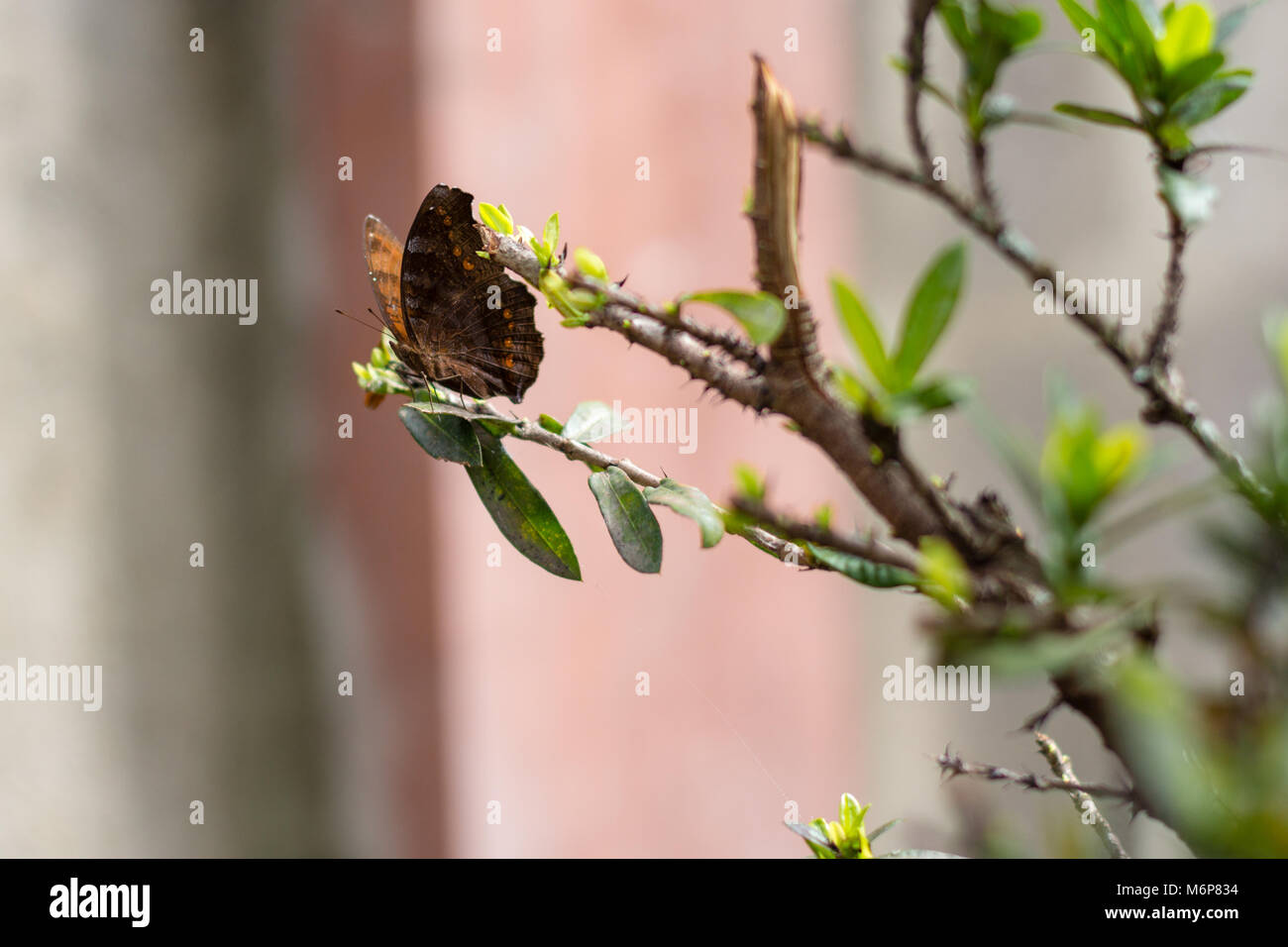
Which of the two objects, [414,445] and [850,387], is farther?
[414,445]

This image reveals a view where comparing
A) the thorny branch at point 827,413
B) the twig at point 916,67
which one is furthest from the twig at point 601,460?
the twig at point 916,67

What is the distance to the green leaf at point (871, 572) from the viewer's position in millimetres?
300

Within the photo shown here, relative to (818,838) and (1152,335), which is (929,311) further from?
(818,838)

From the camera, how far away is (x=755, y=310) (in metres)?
0.28

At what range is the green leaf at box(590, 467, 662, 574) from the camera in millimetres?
308

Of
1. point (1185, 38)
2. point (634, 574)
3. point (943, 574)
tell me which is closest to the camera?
point (943, 574)

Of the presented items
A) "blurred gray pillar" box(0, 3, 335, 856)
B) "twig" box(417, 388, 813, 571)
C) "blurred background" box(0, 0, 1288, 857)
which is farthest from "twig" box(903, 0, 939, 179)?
"blurred gray pillar" box(0, 3, 335, 856)

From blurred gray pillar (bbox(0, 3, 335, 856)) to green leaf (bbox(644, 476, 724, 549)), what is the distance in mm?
1076

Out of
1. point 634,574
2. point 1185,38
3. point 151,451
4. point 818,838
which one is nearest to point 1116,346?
point 1185,38

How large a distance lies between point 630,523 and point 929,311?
0.14 m

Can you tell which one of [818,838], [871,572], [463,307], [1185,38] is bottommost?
[818,838]

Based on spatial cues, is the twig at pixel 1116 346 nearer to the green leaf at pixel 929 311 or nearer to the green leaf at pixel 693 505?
the green leaf at pixel 929 311
